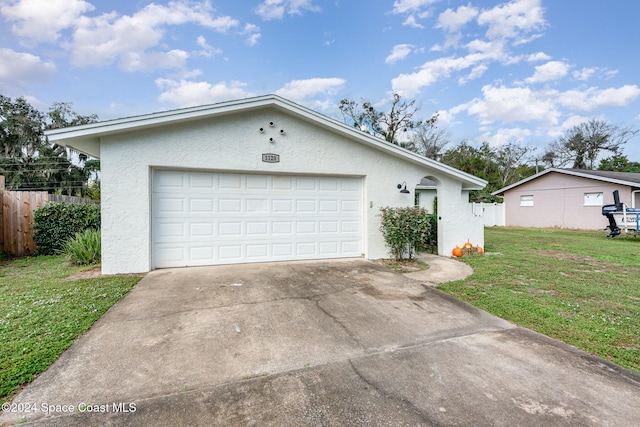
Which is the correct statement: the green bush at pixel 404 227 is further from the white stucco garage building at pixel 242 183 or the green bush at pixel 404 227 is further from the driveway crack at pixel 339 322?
the driveway crack at pixel 339 322

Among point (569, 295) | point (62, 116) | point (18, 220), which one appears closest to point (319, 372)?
point (569, 295)

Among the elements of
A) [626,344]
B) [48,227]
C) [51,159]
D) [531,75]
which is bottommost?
[626,344]

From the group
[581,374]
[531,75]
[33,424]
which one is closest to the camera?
[33,424]

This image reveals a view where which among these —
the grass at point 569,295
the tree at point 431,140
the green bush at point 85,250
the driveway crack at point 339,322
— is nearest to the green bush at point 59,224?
the green bush at point 85,250

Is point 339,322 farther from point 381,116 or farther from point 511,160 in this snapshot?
point 511,160

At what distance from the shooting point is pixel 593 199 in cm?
1631

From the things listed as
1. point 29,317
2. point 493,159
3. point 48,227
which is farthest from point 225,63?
point 493,159

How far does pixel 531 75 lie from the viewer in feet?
50.6

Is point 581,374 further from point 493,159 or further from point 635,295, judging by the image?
point 493,159

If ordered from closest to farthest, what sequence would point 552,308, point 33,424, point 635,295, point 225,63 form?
point 33,424 < point 552,308 < point 635,295 < point 225,63

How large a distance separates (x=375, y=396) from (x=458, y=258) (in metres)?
6.83

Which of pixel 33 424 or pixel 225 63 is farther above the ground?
pixel 225 63

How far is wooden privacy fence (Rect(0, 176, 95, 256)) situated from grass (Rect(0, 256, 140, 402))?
5.26 feet

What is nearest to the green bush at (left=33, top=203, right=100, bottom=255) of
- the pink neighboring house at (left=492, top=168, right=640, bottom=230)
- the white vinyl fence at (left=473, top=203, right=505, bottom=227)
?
the white vinyl fence at (left=473, top=203, right=505, bottom=227)
